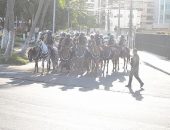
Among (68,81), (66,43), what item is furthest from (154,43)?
(68,81)

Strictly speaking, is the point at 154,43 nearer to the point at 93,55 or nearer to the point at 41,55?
the point at 93,55

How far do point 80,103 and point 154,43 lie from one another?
3522 cm

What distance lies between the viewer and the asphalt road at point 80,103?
36.7 ft

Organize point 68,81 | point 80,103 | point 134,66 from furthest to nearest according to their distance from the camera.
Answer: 1. point 68,81
2. point 134,66
3. point 80,103

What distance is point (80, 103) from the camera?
14.6 metres

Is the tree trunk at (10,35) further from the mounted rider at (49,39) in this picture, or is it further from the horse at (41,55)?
the mounted rider at (49,39)

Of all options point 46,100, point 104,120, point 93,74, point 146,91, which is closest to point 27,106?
point 46,100

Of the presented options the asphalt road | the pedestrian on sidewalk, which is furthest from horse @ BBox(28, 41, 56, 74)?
the pedestrian on sidewalk

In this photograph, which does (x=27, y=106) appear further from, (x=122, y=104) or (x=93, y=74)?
(x=93, y=74)

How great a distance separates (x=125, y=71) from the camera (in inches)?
1078

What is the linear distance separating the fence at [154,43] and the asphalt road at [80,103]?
19.1 m

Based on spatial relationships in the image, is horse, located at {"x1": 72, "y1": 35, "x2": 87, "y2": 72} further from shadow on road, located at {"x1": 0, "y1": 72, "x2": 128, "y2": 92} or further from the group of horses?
shadow on road, located at {"x1": 0, "y1": 72, "x2": 128, "y2": 92}

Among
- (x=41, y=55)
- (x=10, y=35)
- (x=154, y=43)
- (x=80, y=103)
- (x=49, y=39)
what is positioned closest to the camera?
(x=80, y=103)

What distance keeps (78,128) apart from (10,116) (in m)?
1.92
